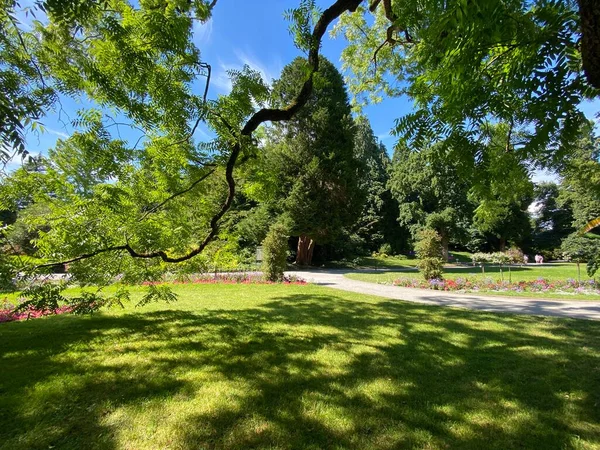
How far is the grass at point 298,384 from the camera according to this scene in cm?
248

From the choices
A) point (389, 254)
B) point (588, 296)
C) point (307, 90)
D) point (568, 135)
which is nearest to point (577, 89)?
point (568, 135)

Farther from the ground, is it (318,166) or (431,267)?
(318,166)

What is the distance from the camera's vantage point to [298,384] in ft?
11.1

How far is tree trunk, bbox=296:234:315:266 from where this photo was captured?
24.8m

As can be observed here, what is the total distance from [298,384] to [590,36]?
3630 millimetres

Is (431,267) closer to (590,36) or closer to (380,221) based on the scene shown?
(590,36)

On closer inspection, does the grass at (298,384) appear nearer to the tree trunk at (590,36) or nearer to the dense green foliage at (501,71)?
the dense green foliage at (501,71)

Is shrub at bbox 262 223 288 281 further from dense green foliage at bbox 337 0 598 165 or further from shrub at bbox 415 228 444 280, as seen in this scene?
dense green foliage at bbox 337 0 598 165

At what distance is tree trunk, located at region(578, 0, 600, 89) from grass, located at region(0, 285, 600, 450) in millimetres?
2656

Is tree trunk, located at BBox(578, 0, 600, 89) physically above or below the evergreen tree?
below

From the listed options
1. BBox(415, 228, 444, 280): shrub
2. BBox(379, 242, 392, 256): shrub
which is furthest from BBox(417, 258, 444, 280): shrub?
BBox(379, 242, 392, 256): shrub

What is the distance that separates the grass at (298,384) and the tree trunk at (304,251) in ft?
60.9

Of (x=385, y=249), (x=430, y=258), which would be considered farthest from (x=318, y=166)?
(x=385, y=249)

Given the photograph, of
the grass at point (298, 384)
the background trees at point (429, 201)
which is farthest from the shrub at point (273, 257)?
the background trees at point (429, 201)
